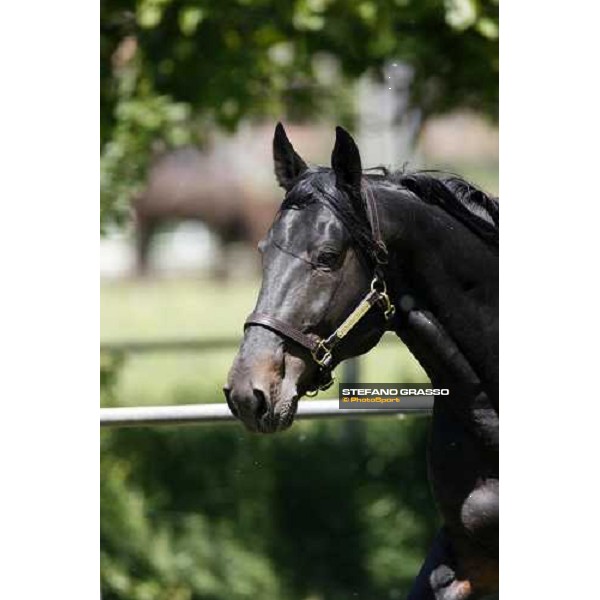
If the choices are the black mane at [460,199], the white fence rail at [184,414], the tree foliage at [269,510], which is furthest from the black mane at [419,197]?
the tree foliage at [269,510]

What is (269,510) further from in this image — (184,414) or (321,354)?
(321,354)

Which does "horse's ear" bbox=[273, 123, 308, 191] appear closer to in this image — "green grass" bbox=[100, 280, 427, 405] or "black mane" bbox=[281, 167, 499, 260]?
"black mane" bbox=[281, 167, 499, 260]

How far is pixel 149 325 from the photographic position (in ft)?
16.3

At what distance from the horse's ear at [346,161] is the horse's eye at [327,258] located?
0.18 meters

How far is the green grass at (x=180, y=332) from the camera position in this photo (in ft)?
14.2

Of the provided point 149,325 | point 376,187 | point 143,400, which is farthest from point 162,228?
point 376,187

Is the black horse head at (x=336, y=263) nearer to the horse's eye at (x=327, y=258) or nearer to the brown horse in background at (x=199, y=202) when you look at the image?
the horse's eye at (x=327, y=258)

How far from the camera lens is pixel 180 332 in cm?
514

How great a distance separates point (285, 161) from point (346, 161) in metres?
0.20
